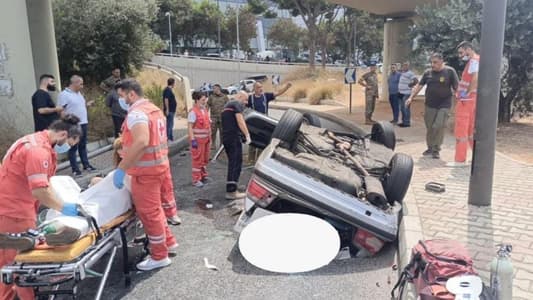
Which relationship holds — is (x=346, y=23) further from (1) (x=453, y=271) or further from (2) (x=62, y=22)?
(1) (x=453, y=271)

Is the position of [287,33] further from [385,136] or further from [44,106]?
[44,106]

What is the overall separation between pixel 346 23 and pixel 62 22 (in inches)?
1383

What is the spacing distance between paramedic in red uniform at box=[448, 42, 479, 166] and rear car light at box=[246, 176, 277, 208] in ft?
11.9

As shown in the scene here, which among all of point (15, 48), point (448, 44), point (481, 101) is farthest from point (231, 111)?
point (448, 44)

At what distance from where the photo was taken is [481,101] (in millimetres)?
5074

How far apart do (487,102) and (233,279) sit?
3317 millimetres

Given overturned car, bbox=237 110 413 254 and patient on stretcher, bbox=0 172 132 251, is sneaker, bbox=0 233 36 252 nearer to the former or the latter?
patient on stretcher, bbox=0 172 132 251

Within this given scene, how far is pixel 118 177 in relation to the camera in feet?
12.7

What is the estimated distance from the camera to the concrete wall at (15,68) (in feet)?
28.9

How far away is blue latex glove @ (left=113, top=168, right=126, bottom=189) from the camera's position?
3.87 m

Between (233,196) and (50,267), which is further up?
(50,267)

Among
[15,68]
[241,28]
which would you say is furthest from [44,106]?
[241,28]

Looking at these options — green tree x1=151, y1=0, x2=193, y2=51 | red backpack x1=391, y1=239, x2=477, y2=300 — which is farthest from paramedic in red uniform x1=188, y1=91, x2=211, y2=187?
green tree x1=151, y1=0, x2=193, y2=51

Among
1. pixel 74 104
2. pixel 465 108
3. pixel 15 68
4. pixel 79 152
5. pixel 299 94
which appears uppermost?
pixel 15 68
